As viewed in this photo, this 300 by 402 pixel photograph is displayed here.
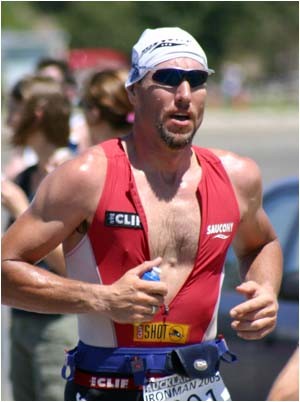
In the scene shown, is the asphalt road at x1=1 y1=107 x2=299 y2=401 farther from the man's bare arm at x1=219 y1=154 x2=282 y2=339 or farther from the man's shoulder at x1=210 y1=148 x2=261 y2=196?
the man's shoulder at x1=210 y1=148 x2=261 y2=196

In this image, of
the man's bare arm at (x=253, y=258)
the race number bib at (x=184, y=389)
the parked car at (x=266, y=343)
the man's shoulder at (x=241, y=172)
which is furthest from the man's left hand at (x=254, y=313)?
the parked car at (x=266, y=343)

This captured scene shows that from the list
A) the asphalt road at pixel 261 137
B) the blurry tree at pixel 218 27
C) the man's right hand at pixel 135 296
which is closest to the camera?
the man's right hand at pixel 135 296

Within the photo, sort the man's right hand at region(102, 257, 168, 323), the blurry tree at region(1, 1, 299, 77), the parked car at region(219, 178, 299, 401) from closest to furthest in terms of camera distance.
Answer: the man's right hand at region(102, 257, 168, 323), the parked car at region(219, 178, 299, 401), the blurry tree at region(1, 1, 299, 77)

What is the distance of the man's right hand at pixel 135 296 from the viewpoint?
12.5 ft

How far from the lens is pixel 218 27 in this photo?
273ft

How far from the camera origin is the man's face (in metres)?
4.09

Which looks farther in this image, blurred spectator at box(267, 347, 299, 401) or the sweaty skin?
the sweaty skin

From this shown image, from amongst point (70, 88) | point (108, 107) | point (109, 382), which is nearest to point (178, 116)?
point (109, 382)

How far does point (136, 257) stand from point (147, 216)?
0.16 meters

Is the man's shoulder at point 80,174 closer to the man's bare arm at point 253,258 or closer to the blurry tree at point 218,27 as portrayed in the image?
the man's bare arm at point 253,258

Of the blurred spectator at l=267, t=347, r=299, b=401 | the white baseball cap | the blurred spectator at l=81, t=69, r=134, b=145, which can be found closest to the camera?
the blurred spectator at l=267, t=347, r=299, b=401

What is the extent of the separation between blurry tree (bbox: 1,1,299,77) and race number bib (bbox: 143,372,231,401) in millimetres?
71996

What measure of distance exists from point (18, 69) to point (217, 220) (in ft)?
83.4

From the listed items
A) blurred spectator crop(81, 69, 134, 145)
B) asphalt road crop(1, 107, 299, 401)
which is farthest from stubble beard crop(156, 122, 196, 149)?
asphalt road crop(1, 107, 299, 401)
